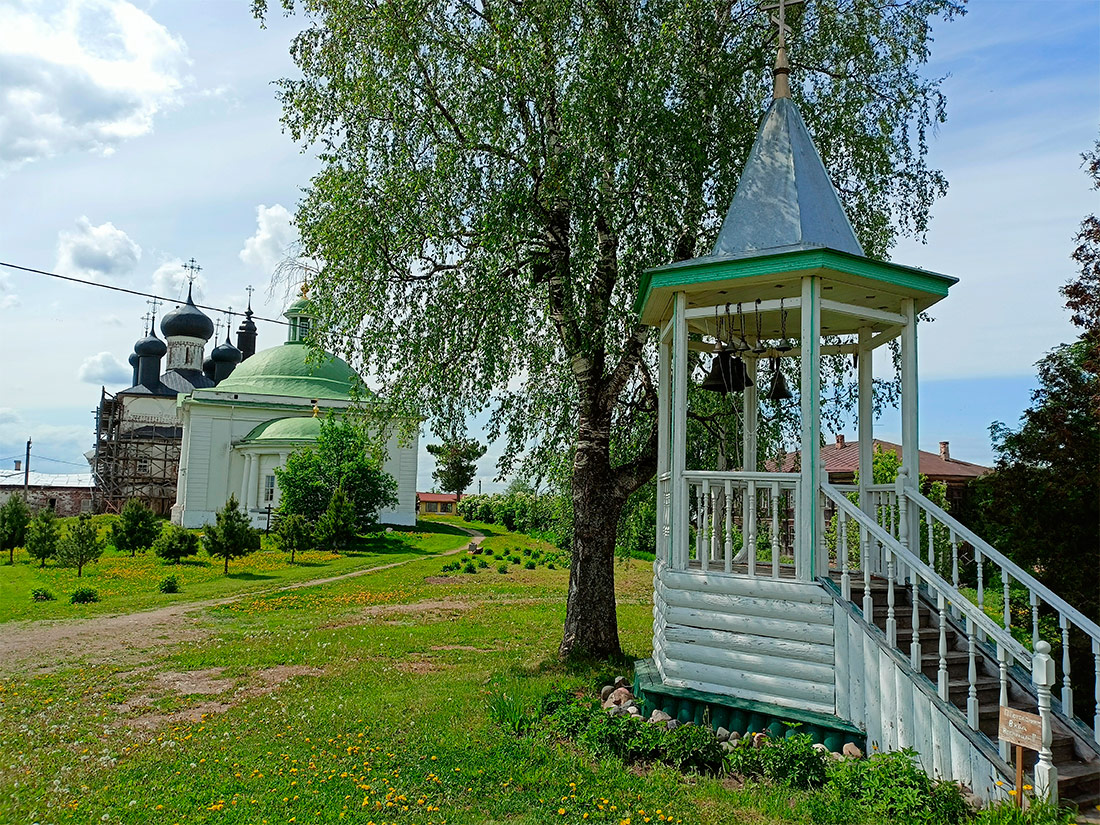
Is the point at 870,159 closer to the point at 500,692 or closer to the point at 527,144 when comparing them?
the point at 527,144

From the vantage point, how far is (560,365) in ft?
35.4

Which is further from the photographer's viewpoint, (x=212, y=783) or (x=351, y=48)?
(x=351, y=48)

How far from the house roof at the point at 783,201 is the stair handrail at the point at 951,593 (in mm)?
2265

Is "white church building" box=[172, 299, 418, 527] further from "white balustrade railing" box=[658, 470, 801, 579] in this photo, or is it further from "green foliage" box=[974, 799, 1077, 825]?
"green foliage" box=[974, 799, 1077, 825]

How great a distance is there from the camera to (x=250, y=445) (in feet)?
128

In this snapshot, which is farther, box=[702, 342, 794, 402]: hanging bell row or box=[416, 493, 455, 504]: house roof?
box=[416, 493, 455, 504]: house roof

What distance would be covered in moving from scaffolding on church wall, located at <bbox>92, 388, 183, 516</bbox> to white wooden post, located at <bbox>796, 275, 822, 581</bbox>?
168ft

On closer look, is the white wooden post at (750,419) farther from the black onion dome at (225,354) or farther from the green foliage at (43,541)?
the black onion dome at (225,354)

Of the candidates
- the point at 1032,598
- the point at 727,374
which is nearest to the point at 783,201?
the point at 727,374

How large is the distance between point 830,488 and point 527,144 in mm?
5136

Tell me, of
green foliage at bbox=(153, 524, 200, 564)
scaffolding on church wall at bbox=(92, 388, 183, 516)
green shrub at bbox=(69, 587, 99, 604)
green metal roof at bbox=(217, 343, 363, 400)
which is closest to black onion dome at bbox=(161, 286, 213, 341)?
scaffolding on church wall at bbox=(92, 388, 183, 516)

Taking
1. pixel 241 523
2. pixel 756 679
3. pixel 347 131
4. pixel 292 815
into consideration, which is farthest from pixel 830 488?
pixel 241 523

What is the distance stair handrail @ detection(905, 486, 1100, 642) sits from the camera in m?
5.13

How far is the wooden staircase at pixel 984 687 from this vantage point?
5.08 metres
